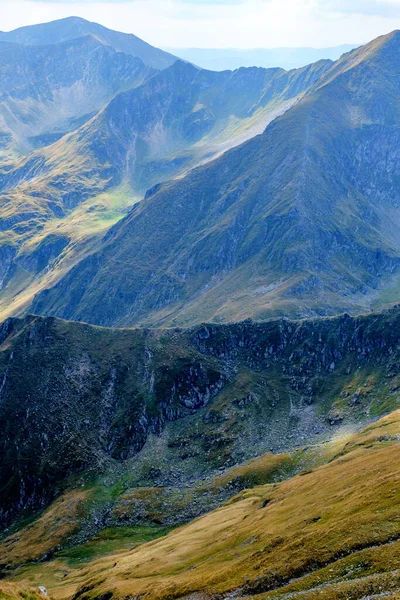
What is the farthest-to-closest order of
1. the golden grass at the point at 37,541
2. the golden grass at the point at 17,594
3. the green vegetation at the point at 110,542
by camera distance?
the golden grass at the point at 37,541, the green vegetation at the point at 110,542, the golden grass at the point at 17,594

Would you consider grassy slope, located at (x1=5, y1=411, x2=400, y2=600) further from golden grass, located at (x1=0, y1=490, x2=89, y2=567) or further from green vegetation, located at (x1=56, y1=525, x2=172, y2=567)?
golden grass, located at (x1=0, y1=490, x2=89, y2=567)

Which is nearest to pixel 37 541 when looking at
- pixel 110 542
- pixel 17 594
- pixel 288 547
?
pixel 110 542

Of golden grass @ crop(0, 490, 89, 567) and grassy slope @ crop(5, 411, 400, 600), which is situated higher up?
grassy slope @ crop(5, 411, 400, 600)

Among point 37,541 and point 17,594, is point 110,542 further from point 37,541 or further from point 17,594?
point 17,594

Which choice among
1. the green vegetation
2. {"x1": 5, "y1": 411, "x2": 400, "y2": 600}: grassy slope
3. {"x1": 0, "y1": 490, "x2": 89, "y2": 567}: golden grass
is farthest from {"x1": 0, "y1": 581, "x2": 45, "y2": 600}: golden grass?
{"x1": 0, "y1": 490, "x2": 89, "y2": 567}: golden grass

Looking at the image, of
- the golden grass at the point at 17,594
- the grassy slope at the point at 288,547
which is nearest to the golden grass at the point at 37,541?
the grassy slope at the point at 288,547

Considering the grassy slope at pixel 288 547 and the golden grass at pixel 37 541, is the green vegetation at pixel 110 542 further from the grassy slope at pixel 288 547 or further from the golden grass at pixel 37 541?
the golden grass at pixel 37 541

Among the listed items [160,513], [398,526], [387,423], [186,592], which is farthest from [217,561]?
[387,423]

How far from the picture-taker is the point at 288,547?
4050 inches

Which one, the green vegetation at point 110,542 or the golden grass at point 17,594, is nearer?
the golden grass at point 17,594

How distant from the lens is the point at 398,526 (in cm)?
9225

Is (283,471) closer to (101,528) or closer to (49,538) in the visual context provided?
(101,528)

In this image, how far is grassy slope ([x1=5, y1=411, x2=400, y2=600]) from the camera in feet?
285

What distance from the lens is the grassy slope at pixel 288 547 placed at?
86812 mm
